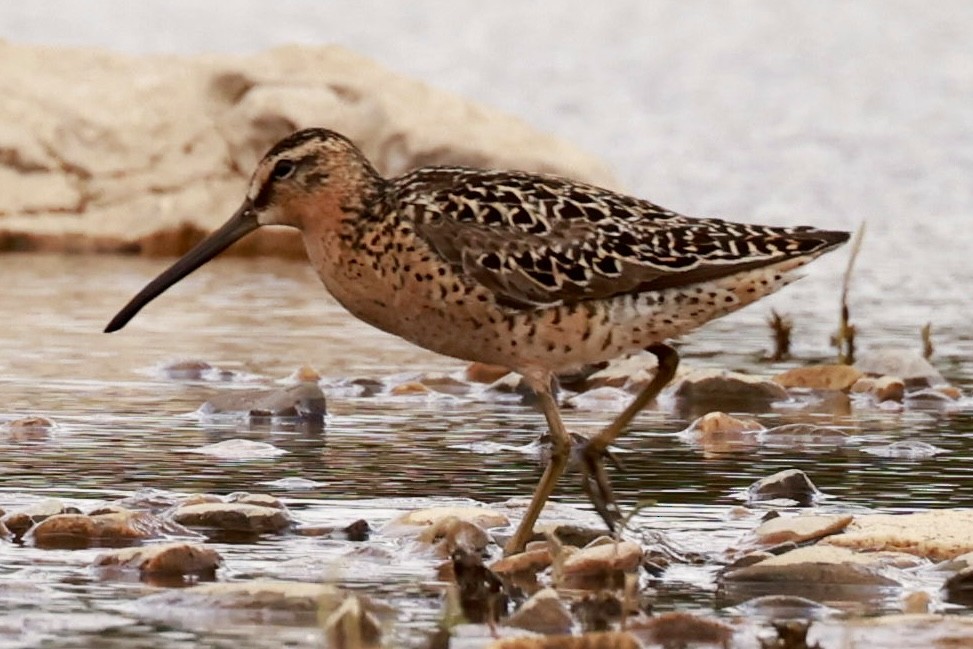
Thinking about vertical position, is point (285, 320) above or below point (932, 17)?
below

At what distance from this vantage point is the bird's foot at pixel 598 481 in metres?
6.09

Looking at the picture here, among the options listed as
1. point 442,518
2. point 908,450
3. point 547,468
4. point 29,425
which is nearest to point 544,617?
point 442,518

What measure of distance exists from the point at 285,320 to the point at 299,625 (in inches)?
247

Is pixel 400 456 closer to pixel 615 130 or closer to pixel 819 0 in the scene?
pixel 615 130

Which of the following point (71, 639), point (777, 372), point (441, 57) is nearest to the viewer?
point (71, 639)

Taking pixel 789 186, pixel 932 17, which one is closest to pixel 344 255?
pixel 789 186

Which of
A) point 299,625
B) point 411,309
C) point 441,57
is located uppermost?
point 441,57

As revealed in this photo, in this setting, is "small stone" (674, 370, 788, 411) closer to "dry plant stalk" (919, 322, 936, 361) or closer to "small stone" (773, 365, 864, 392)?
"small stone" (773, 365, 864, 392)

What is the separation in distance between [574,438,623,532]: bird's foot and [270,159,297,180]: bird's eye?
3.88 feet

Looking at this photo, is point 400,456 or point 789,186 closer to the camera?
point 400,456

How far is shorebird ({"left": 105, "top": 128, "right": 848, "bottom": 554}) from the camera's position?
6.25 m

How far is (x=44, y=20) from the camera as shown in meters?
19.1

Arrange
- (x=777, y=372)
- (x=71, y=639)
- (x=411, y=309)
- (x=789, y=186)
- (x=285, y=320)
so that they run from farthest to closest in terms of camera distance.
→ (x=789, y=186), (x=285, y=320), (x=777, y=372), (x=411, y=309), (x=71, y=639)

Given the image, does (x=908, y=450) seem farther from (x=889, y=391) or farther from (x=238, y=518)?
(x=238, y=518)
